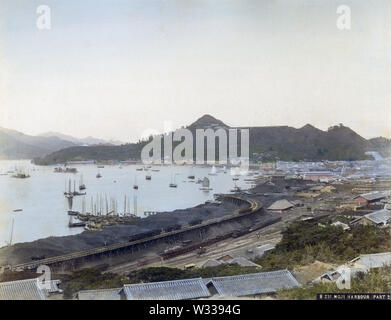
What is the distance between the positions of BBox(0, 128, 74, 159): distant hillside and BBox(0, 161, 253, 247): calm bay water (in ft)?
0.36

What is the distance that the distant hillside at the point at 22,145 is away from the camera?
4.31 m

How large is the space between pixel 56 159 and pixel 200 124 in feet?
5.55

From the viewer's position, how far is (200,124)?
189 inches

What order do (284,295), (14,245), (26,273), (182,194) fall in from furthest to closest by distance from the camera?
(182,194) → (14,245) → (26,273) → (284,295)

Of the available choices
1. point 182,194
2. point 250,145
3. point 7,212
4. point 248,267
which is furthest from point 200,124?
point 7,212

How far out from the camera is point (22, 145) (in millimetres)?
4371

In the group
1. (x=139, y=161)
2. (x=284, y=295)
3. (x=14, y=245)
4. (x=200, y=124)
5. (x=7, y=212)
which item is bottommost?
(x=284, y=295)

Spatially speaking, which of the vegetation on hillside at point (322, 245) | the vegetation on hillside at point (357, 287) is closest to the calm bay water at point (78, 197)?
the vegetation on hillside at point (322, 245)

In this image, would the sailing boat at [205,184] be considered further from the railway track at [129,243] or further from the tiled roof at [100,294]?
the tiled roof at [100,294]

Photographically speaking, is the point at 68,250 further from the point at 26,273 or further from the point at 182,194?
the point at 182,194

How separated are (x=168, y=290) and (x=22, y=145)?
215 cm

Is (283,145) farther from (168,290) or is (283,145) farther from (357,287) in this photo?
(168,290)

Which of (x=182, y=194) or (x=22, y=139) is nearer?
(x=22, y=139)

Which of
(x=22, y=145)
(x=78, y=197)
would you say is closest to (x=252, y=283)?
(x=78, y=197)
